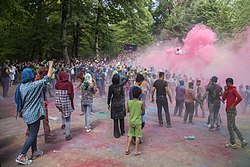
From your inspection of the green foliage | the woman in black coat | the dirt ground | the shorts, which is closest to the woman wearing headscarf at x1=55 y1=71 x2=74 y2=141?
the dirt ground

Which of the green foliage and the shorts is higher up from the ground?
the green foliage

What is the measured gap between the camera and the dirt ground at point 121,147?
213 inches

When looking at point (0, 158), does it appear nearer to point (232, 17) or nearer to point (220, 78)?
point (220, 78)

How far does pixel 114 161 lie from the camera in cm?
543

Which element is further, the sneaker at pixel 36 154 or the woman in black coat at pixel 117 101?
the woman in black coat at pixel 117 101

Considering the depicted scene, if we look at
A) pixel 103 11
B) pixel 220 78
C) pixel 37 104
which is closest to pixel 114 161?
pixel 37 104

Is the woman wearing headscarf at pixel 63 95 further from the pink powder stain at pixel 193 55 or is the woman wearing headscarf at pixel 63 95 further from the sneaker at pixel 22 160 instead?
the pink powder stain at pixel 193 55

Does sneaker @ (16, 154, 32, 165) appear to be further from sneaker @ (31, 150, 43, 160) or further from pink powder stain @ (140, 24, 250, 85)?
pink powder stain @ (140, 24, 250, 85)

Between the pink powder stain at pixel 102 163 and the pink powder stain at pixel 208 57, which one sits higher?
the pink powder stain at pixel 208 57

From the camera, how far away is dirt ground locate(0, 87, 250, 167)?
5.42 meters

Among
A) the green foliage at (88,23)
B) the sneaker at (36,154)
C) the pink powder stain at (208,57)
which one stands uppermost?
the green foliage at (88,23)

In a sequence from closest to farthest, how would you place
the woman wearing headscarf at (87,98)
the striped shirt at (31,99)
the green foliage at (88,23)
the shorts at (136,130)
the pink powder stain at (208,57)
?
the striped shirt at (31,99) < the shorts at (136,130) < the woman wearing headscarf at (87,98) < the pink powder stain at (208,57) < the green foliage at (88,23)

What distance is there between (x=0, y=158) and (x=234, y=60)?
2167 centimetres

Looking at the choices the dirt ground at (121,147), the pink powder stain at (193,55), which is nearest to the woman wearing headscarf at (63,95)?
the dirt ground at (121,147)
